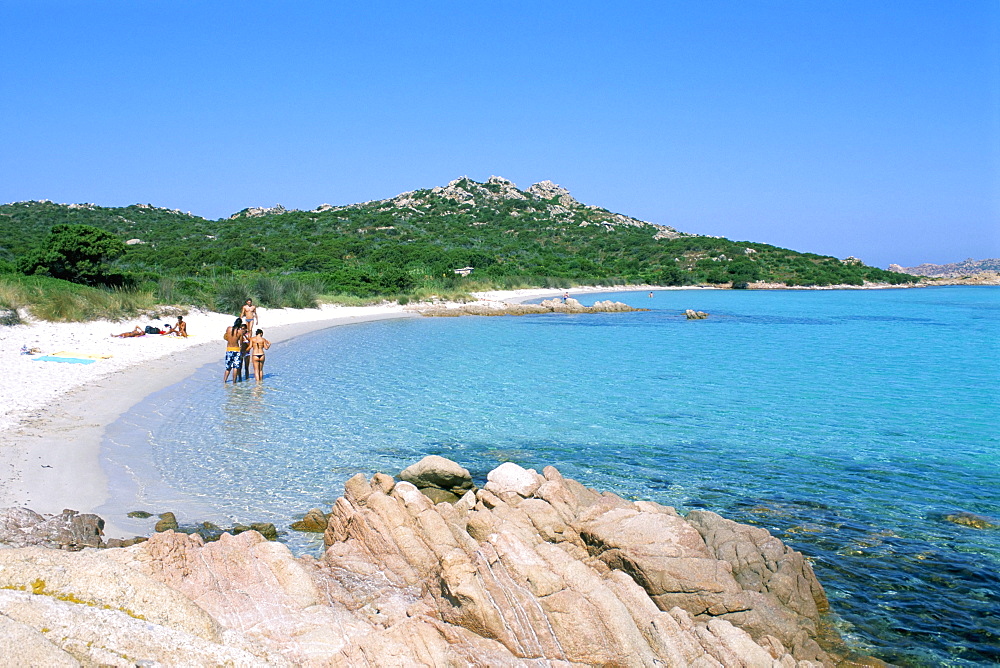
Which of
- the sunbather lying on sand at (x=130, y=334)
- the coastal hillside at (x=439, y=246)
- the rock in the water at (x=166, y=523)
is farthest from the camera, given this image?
the coastal hillside at (x=439, y=246)

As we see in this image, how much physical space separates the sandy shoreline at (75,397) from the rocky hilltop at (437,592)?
147 cm

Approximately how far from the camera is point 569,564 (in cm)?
449

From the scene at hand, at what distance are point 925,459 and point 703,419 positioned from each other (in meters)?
3.60

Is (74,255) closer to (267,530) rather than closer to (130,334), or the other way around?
(130,334)

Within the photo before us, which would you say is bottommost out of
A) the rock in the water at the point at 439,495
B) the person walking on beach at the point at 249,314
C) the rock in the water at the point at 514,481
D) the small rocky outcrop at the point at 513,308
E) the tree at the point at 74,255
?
the rock in the water at the point at 439,495

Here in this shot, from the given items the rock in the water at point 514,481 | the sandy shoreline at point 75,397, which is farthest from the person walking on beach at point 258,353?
the rock in the water at point 514,481

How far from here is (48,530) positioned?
575 centimetres

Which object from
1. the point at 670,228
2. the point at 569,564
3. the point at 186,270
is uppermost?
the point at 670,228

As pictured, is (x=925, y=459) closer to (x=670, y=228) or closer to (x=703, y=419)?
(x=703, y=419)

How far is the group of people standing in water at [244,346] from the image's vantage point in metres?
14.7

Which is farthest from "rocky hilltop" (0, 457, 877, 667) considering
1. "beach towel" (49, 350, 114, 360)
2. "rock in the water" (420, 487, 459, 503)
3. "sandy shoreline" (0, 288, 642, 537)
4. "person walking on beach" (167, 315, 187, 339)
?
"person walking on beach" (167, 315, 187, 339)

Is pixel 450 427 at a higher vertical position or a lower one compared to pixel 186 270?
lower

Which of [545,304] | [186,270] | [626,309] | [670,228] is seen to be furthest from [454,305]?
[670,228]

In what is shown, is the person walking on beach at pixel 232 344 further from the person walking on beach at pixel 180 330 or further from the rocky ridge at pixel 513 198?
the rocky ridge at pixel 513 198
